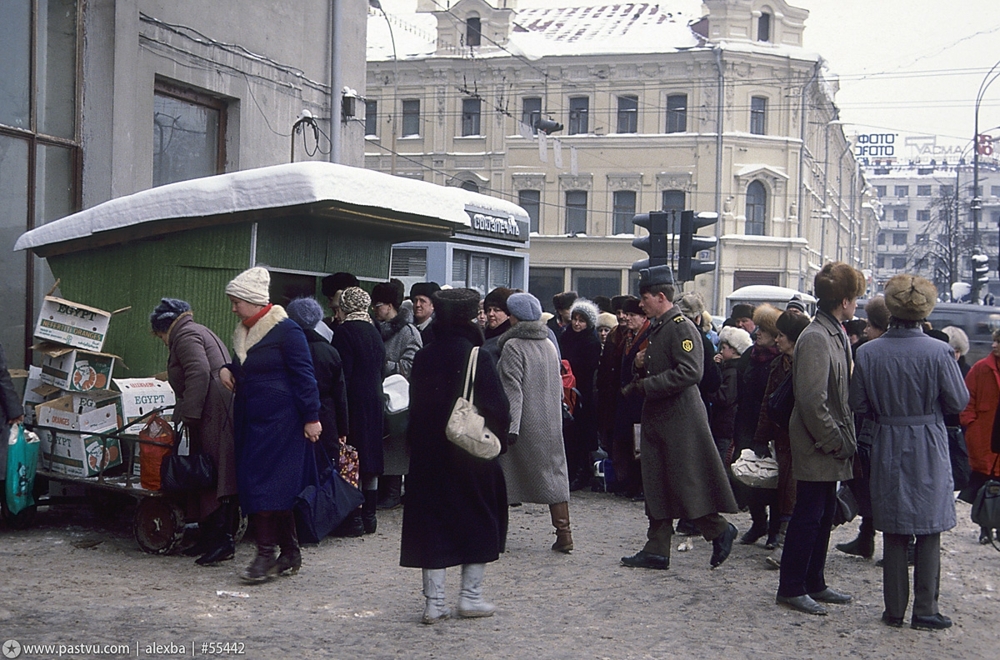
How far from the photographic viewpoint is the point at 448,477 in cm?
588

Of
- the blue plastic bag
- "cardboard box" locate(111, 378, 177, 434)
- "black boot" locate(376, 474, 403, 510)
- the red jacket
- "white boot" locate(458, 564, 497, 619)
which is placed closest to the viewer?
"white boot" locate(458, 564, 497, 619)

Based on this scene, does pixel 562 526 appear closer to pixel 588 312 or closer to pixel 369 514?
pixel 369 514

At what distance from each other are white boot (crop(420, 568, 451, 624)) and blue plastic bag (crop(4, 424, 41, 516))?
338cm

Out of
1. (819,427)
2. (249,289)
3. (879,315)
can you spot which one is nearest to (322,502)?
(249,289)

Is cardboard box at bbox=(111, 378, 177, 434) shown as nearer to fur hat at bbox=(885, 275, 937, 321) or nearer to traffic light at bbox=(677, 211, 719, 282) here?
fur hat at bbox=(885, 275, 937, 321)

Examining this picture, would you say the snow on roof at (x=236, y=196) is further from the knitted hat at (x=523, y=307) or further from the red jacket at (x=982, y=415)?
the red jacket at (x=982, y=415)

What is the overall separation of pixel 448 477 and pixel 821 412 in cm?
213

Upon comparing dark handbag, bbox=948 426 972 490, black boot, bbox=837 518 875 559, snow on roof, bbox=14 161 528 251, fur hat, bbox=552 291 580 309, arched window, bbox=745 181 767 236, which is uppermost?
arched window, bbox=745 181 767 236

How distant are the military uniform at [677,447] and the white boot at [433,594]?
196cm

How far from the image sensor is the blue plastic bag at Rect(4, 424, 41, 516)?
7.64 m

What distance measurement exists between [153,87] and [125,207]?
382cm

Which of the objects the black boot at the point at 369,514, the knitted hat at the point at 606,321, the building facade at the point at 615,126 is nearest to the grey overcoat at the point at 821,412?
the black boot at the point at 369,514

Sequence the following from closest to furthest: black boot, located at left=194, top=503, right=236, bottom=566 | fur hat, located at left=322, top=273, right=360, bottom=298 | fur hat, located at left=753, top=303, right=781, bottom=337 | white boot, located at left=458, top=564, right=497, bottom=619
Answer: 1. white boot, located at left=458, top=564, right=497, bottom=619
2. black boot, located at left=194, top=503, right=236, bottom=566
3. fur hat, located at left=753, top=303, right=781, bottom=337
4. fur hat, located at left=322, top=273, right=360, bottom=298

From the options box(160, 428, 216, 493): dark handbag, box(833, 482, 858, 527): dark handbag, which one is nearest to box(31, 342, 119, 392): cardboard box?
box(160, 428, 216, 493): dark handbag
